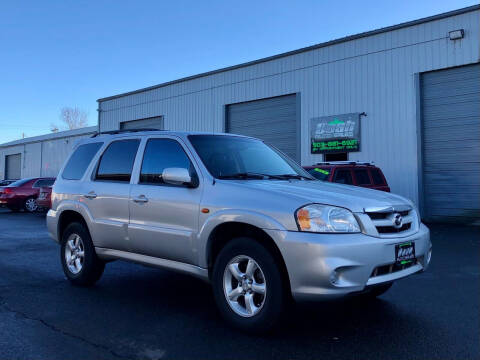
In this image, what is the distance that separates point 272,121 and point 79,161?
13.4m

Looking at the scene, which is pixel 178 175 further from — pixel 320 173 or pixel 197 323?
pixel 320 173

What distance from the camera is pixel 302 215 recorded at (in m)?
3.40

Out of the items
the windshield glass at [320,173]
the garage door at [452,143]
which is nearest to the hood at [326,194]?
the windshield glass at [320,173]

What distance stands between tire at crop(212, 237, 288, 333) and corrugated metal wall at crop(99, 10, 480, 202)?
478 inches

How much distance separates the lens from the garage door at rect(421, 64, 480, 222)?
1357 centimetres

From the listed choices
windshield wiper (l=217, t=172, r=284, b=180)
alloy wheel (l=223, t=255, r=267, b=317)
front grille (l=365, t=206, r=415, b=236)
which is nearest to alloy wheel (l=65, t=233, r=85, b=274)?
windshield wiper (l=217, t=172, r=284, b=180)

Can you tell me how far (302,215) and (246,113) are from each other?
16380mm

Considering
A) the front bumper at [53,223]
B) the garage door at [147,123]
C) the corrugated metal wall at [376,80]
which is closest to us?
the front bumper at [53,223]

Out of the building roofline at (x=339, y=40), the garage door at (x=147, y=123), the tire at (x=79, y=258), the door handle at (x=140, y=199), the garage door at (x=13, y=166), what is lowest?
the tire at (x=79, y=258)

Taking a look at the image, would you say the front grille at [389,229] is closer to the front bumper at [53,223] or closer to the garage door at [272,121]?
the front bumper at [53,223]

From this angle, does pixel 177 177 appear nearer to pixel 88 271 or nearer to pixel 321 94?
pixel 88 271

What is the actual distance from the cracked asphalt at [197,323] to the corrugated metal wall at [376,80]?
9.62 metres

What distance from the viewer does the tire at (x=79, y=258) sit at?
207 inches

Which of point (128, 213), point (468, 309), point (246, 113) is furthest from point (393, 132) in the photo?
point (128, 213)
